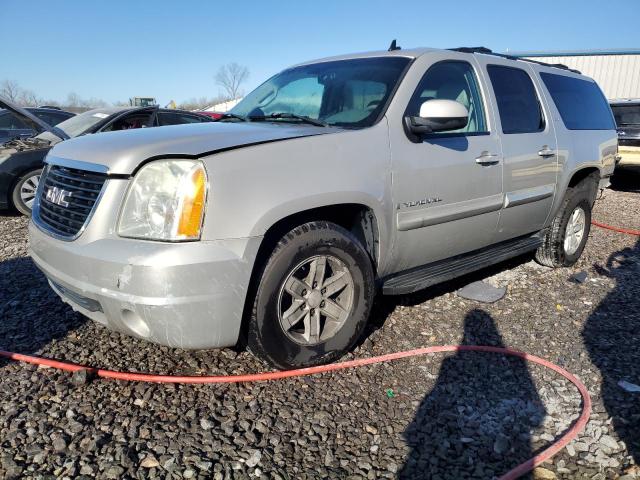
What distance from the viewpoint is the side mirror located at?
2.83 meters

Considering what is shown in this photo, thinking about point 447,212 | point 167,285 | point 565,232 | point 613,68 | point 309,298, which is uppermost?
point 613,68

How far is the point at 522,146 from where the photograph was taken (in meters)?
3.81

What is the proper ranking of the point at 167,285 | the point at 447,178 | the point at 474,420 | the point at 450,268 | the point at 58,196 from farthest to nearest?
1. the point at 450,268
2. the point at 447,178
3. the point at 58,196
4. the point at 474,420
5. the point at 167,285

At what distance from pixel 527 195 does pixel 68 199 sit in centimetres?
333

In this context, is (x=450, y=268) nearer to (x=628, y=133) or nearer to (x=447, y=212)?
(x=447, y=212)

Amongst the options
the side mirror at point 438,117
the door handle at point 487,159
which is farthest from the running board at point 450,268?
the side mirror at point 438,117

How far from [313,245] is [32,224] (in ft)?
5.61

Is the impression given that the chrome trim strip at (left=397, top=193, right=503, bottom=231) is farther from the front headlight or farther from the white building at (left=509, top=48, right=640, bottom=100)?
the white building at (left=509, top=48, right=640, bottom=100)

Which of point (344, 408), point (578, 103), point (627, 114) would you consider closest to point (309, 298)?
point (344, 408)

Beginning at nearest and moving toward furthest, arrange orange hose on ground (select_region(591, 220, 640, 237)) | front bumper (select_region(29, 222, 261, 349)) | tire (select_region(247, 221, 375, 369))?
front bumper (select_region(29, 222, 261, 349)) < tire (select_region(247, 221, 375, 369)) < orange hose on ground (select_region(591, 220, 640, 237))

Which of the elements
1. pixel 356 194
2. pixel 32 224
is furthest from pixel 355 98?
pixel 32 224

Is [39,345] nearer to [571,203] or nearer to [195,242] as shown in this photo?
[195,242]

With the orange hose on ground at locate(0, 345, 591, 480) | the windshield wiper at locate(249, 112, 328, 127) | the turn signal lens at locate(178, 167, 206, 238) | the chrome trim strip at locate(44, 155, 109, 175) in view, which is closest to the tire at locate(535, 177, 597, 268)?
the orange hose on ground at locate(0, 345, 591, 480)

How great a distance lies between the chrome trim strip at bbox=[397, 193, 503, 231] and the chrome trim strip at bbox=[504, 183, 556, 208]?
0.42 feet
